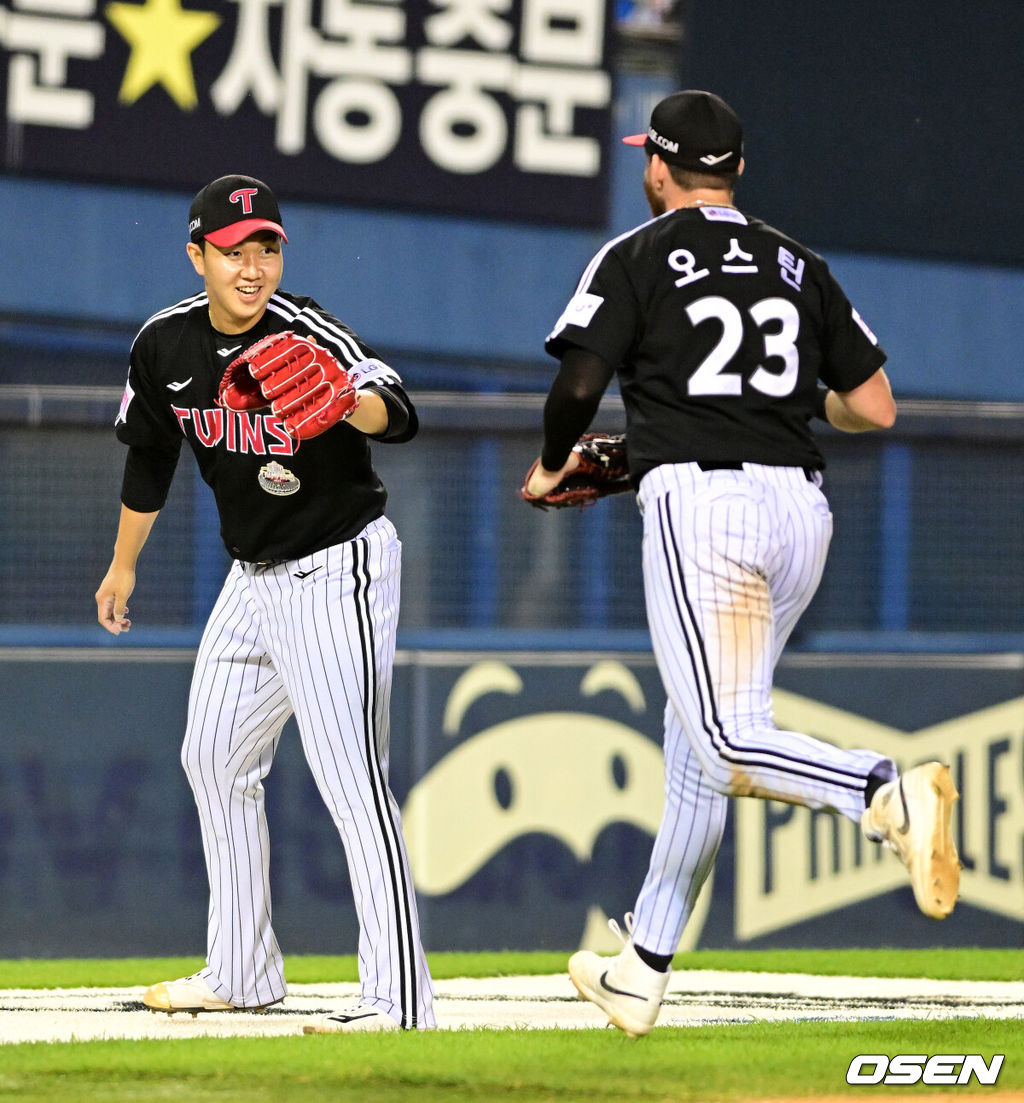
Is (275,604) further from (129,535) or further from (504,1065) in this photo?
(504,1065)

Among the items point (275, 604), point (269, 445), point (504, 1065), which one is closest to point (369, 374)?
point (269, 445)

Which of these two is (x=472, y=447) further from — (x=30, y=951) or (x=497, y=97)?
(x=497, y=97)

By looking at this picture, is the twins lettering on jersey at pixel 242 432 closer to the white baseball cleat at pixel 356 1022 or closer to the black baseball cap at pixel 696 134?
the black baseball cap at pixel 696 134

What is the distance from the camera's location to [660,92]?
10.8 metres

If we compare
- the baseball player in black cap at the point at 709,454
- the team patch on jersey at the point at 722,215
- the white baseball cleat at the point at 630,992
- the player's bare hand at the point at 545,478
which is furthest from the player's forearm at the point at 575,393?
the white baseball cleat at the point at 630,992

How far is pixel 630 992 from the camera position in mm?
3553

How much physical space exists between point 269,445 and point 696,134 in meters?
1.11

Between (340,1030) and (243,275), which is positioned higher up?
(243,275)

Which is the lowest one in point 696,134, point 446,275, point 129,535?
point 129,535

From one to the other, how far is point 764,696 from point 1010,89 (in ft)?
28.1

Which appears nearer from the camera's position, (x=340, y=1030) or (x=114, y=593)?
(x=340, y=1030)

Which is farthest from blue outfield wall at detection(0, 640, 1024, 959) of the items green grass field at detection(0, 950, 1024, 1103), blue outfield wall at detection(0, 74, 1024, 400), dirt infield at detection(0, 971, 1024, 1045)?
blue outfield wall at detection(0, 74, 1024, 400)

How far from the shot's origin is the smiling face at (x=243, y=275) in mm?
3893

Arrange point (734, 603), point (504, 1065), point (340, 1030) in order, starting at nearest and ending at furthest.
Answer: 1. point (504, 1065)
2. point (734, 603)
3. point (340, 1030)
